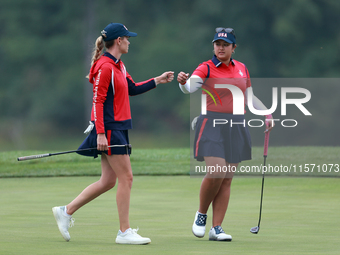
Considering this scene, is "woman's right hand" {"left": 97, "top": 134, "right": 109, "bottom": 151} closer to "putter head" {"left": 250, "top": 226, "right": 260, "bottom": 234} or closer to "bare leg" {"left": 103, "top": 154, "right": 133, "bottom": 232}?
"bare leg" {"left": 103, "top": 154, "right": 133, "bottom": 232}

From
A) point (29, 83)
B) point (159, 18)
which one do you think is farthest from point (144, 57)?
point (29, 83)

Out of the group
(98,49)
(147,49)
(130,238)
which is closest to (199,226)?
(130,238)

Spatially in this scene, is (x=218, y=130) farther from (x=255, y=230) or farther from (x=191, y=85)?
(x=255, y=230)

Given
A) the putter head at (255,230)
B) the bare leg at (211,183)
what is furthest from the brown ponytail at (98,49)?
the putter head at (255,230)

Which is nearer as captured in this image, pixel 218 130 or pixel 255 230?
pixel 218 130

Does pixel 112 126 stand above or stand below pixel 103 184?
above

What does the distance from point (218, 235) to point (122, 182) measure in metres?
0.79

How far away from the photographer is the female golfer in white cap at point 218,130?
4.69 m

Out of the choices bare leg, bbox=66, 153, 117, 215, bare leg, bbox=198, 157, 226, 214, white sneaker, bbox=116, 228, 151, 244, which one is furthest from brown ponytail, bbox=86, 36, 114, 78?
white sneaker, bbox=116, 228, 151, 244

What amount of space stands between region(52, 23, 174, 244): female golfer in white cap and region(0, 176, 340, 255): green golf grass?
0.59ft

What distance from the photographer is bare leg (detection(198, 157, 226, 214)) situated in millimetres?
4645

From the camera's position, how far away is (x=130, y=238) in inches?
174

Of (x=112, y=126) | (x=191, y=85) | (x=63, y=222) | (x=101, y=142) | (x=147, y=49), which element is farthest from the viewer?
(x=147, y=49)

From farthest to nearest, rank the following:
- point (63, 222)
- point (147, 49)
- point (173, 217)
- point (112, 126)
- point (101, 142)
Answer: point (147, 49), point (173, 217), point (63, 222), point (112, 126), point (101, 142)
